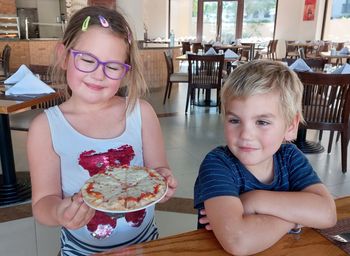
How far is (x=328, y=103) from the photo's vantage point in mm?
3191

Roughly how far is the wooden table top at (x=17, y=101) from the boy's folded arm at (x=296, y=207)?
162 centimetres

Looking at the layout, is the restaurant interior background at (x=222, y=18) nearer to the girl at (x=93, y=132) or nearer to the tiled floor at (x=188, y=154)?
the tiled floor at (x=188, y=154)

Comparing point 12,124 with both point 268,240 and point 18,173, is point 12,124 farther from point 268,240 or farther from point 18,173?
point 268,240

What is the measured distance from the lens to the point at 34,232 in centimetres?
206

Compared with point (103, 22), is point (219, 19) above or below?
above

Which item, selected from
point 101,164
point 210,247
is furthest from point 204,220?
point 101,164

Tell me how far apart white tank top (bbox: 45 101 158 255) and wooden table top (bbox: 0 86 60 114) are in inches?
41.8

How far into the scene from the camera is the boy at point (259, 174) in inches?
29.3

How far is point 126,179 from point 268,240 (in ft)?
1.24

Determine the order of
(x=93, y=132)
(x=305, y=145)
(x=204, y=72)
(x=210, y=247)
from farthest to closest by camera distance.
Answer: (x=204, y=72)
(x=305, y=145)
(x=93, y=132)
(x=210, y=247)

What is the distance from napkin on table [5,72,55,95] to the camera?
2.27 meters

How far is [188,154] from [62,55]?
2.49 m

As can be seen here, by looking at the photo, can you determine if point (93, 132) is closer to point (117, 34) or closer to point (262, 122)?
point (117, 34)

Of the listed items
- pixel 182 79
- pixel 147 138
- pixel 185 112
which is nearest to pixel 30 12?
pixel 182 79
